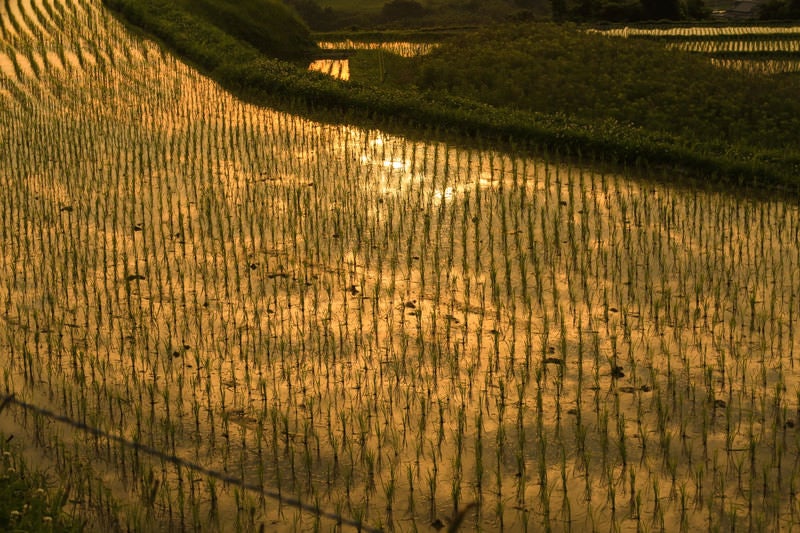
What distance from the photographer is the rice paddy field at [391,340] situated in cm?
422

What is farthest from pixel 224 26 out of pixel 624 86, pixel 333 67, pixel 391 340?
pixel 391 340

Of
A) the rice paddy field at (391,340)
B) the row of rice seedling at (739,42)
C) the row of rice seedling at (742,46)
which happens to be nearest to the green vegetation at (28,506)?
the rice paddy field at (391,340)

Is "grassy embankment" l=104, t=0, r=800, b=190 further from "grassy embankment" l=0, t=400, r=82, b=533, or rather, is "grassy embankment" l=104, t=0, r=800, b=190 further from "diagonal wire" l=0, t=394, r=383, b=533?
"grassy embankment" l=0, t=400, r=82, b=533

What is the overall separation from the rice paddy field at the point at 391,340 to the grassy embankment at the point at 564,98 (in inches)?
20.3

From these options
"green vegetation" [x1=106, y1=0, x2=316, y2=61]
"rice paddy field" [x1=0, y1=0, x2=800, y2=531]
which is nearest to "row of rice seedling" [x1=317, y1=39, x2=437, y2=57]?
"green vegetation" [x1=106, y1=0, x2=316, y2=61]

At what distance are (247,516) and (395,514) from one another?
1.77ft

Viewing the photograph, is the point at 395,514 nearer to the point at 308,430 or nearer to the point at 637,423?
the point at 308,430

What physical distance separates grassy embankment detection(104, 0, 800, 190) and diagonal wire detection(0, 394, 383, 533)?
496 cm

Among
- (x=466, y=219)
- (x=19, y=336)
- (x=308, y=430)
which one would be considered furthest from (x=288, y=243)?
(x=308, y=430)

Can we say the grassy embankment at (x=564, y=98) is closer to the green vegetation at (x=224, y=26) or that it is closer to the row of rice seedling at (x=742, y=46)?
the green vegetation at (x=224, y=26)

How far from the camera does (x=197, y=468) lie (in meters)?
4.40

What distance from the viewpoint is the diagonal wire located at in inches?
160

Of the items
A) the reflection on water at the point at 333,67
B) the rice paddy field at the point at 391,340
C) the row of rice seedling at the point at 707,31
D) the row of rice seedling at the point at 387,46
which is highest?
the row of rice seedling at the point at 707,31

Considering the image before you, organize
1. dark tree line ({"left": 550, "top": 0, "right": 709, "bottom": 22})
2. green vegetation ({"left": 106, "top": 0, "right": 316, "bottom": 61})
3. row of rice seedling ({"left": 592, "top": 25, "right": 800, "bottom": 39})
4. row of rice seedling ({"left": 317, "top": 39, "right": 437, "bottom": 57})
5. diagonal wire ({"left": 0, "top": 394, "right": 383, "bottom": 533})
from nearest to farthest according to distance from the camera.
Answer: diagonal wire ({"left": 0, "top": 394, "right": 383, "bottom": 533}) → green vegetation ({"left": 106, "top": 0, "right": 316, "bottom": 61}) → row of rice seedling ({"left": 592, "top": 25, "right": 800, "bottom": 39}) → row of rice seedling ({"left": 317, "top": 39, "right": 437, "bottom": 57}) → dark tree line ({"left": 550, "top": 0, "right": 709, "bottom": 22})
